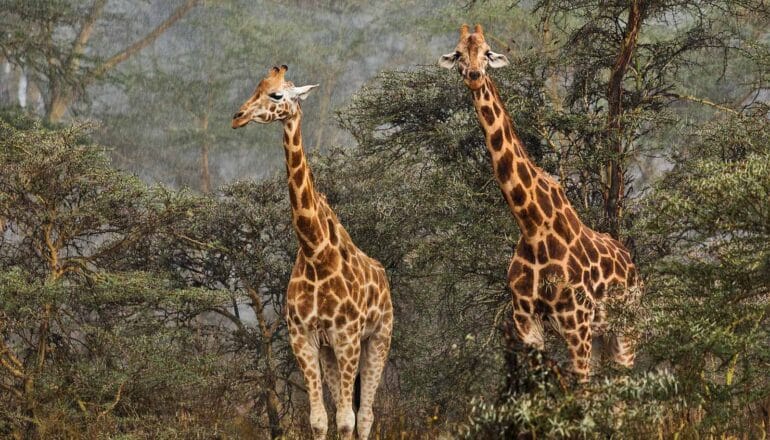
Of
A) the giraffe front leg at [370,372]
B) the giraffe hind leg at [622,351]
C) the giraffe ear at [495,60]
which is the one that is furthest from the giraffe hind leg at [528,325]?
the giraffe ear at [495,60]

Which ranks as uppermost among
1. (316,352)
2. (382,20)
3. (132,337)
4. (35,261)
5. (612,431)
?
(382,20)

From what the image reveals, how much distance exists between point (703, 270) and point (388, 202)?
6.43 m

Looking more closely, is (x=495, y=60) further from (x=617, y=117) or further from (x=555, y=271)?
(x=617, y=117)

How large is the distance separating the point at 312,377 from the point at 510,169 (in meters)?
2.53

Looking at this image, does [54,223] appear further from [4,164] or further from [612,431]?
[612,431]

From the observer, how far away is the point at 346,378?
966 cm

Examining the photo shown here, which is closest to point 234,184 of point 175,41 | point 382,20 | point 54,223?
point 54,223

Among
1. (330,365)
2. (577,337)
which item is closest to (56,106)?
(330,365)

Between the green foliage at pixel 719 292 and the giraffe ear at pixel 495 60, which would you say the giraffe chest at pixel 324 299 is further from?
the green foliage at pixel 719 292

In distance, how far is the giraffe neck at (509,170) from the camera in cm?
894

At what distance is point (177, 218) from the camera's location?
13.0 m

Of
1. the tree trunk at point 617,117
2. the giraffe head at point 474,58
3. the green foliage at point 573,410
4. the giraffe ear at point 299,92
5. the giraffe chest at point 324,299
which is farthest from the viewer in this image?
the tree trunk at point 617,117

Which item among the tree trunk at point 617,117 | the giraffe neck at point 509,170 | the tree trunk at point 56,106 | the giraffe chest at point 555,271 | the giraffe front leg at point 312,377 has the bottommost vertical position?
the giraffe front leg at point 312,377

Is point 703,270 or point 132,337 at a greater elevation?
A: point 132,337
